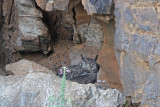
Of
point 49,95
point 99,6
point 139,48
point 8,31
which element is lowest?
point 49,95

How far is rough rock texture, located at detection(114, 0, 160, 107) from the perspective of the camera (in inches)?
108

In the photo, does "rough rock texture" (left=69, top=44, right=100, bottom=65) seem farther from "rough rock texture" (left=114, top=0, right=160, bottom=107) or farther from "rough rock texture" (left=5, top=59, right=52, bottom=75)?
"rough rock texture" (left=114, top=0, right=160, bottom=107)

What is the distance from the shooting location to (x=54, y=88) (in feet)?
10.3

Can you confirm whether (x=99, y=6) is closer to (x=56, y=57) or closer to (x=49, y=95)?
(x=49, y=95)

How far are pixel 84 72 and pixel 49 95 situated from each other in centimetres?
180

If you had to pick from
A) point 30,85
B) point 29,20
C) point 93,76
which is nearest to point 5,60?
point 29,20

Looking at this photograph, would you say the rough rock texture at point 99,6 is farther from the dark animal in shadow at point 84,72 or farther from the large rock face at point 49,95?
the dark animal in shadow at point 84,72

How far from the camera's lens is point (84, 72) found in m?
4.79

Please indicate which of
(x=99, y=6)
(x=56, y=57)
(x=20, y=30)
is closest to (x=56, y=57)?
(x=56, y=57)

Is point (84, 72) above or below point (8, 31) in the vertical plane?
below

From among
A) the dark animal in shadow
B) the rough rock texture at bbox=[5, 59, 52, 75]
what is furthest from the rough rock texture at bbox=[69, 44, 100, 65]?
the rough rock texture at bbox=[5, 59, 52, 75]

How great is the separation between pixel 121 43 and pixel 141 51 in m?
0.33

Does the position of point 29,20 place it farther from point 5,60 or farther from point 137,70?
point 137,70

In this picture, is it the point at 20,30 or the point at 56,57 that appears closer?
the point at 20,30
